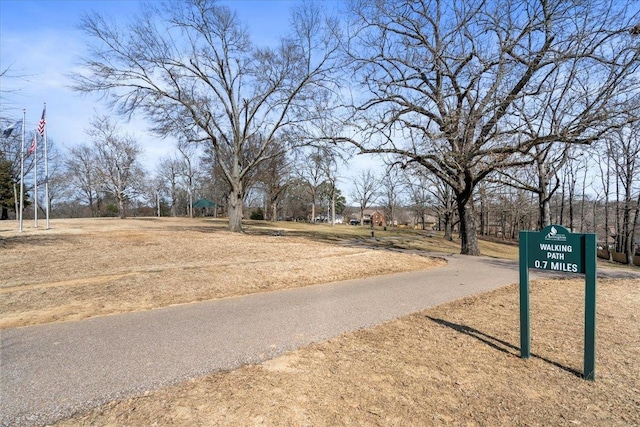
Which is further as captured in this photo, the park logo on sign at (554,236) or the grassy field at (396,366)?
the park logo on sign at (554,236)

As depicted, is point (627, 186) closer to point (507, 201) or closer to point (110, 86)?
point (507, 201)

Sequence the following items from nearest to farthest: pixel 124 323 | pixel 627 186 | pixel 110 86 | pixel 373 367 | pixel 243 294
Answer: pixel 373 367 → pixel 124 323 → pixel 243 294 → pixel 110 86 → pixel 627 186

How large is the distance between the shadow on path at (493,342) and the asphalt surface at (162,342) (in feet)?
2.90

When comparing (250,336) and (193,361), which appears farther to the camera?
(250,336)

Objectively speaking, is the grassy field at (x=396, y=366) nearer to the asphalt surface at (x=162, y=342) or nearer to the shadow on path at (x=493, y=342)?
the shadow on path at (x=493, y=342)

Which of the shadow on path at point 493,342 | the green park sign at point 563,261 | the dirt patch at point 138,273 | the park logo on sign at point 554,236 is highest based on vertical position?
the park logo on sign at point 554,236

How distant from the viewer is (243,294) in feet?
23.5

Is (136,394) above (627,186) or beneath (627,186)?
beneath

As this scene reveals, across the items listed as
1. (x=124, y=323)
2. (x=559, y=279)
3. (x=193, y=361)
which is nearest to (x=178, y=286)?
(x=124, y=323)

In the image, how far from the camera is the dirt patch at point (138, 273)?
19.8 feet

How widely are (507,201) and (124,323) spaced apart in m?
41.5

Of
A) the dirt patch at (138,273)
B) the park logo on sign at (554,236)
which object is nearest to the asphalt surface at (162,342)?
the dirt patch at (138,273)

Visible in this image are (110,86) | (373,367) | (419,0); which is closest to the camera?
(373,367)

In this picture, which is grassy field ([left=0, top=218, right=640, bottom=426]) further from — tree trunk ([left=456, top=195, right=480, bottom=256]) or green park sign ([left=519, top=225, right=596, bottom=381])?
tree trunk ([left=456, top=195, right=480, bottom=256])
